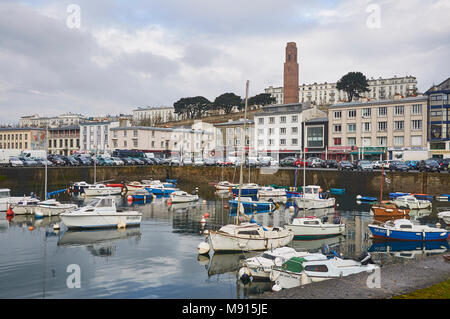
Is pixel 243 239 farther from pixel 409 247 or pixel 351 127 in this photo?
pixel 351 127

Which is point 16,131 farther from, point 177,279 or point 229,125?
point 177,279

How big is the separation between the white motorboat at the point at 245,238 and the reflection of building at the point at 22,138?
104 meters

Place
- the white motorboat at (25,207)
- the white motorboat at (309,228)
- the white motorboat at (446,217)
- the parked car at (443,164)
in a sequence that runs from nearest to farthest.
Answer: the white motorboat at (309,228)
the white motorboat at (446,217)
the white motorboat at (25,207)
the parked car at (443,164)

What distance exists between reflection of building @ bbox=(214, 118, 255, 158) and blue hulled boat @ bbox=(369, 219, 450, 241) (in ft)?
216

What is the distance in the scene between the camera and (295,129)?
9088cm

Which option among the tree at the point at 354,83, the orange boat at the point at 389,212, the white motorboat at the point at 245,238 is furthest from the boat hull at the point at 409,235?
the tree at the point at 354,83

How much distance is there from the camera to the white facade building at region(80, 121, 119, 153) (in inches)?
4131

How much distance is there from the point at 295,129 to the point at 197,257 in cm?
7128

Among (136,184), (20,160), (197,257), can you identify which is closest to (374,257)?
(197,257)

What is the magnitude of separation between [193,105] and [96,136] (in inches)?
2245

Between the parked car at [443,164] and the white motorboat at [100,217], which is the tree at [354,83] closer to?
the parked car at [443,164]

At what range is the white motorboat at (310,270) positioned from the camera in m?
16.6

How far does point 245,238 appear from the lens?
950 inches

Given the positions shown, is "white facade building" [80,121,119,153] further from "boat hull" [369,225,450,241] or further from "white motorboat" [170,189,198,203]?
"boat hull" [369,225,450,241]
